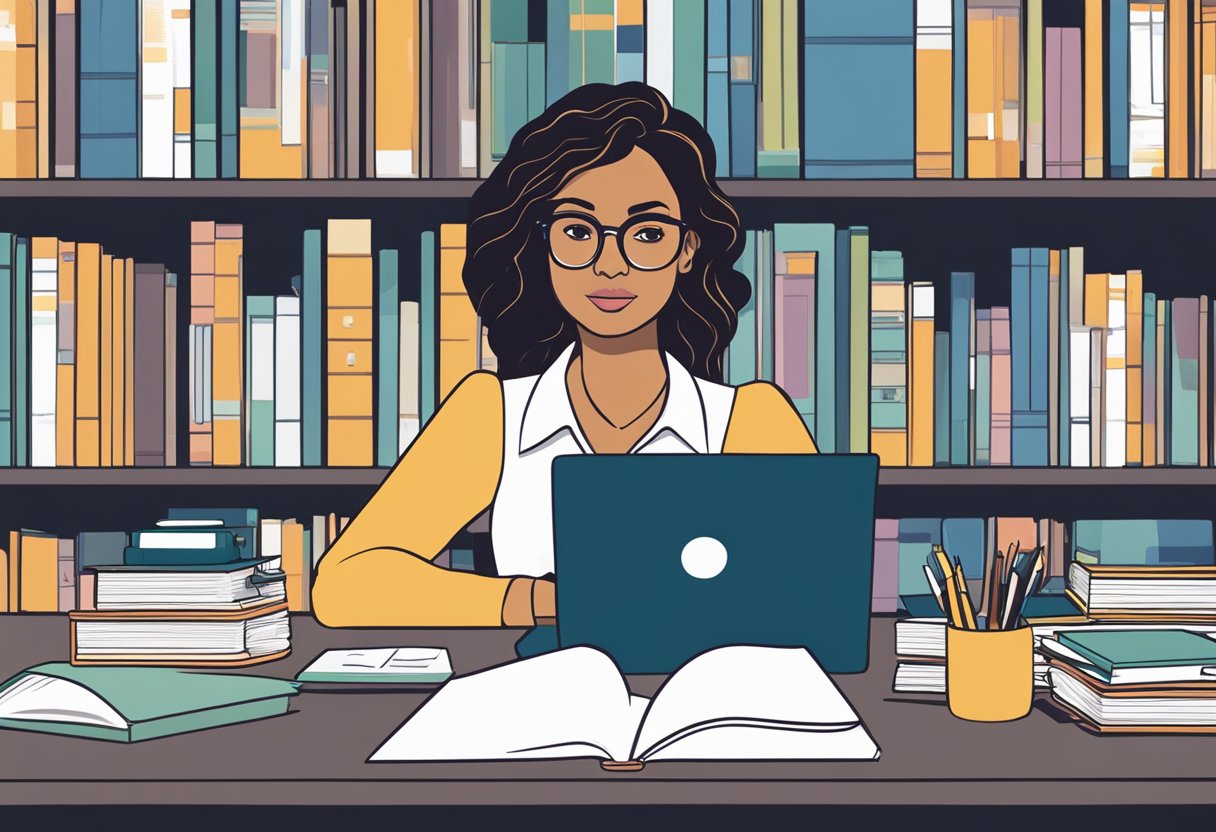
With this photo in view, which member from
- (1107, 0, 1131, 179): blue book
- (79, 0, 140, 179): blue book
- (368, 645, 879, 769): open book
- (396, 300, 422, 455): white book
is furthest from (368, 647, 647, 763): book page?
(1107, 0, 1131, 179): blue book

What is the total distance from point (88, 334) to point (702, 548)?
122cm

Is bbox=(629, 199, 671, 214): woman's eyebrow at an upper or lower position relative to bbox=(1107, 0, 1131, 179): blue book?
lower

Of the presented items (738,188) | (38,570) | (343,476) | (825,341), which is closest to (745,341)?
(825,341)

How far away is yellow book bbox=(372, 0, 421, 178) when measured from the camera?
5.98ft

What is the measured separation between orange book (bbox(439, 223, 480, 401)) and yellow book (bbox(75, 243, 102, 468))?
54cm

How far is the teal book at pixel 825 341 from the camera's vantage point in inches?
71.9

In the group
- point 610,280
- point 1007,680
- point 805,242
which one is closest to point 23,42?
point 610,280

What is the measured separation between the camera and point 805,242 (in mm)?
1832

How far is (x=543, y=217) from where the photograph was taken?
1.66 metres

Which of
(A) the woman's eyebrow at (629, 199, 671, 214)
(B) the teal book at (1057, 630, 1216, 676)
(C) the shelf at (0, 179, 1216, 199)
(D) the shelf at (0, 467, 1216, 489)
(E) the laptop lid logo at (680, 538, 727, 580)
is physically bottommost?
(B) the teal book at (1057, 630, 1216, 676)

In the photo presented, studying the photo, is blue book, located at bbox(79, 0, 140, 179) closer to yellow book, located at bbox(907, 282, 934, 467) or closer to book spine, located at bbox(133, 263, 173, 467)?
book spine, located at bbox(133, 263, 173, 467)

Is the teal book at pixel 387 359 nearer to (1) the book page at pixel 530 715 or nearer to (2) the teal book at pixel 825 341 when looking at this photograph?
(2) the teal book at pixel 825 341

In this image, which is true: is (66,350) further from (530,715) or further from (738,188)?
(530,715)

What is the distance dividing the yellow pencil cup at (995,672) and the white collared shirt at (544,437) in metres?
0.77
